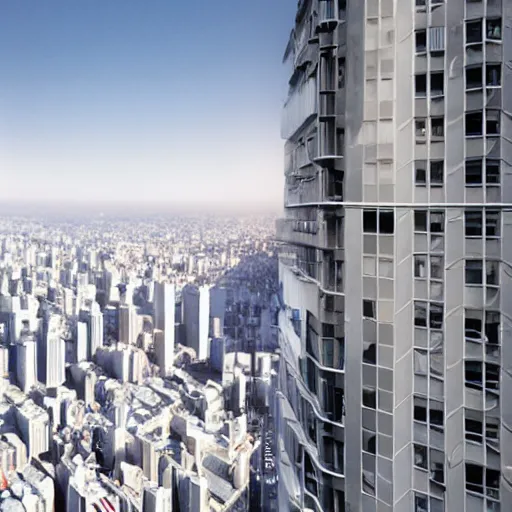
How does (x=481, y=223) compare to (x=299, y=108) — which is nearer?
(x=481, y=223)

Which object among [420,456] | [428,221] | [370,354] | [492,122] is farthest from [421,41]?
[420,456]

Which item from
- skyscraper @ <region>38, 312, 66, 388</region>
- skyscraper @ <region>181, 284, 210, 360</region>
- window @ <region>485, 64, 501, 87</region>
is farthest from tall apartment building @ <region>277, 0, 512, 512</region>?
skyscraper @ <region>38, 312, 66, 388</region>

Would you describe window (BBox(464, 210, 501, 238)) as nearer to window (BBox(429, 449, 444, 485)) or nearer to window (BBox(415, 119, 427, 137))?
window (BBox(415, 119, 427, 137))

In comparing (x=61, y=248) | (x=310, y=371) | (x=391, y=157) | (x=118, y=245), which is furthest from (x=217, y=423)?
(x=391, y=157)

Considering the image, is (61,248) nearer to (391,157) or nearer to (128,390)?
(128,390)

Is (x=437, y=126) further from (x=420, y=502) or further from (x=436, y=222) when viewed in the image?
(x=420, y=502)

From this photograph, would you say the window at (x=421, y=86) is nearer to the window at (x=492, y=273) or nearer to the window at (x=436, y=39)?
the window at (x=436, y=39)

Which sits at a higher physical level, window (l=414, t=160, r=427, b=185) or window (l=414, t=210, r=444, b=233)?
window (l=414, t=160, r=427, b=185)

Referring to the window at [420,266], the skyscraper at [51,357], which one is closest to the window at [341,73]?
the window at [420,266]
